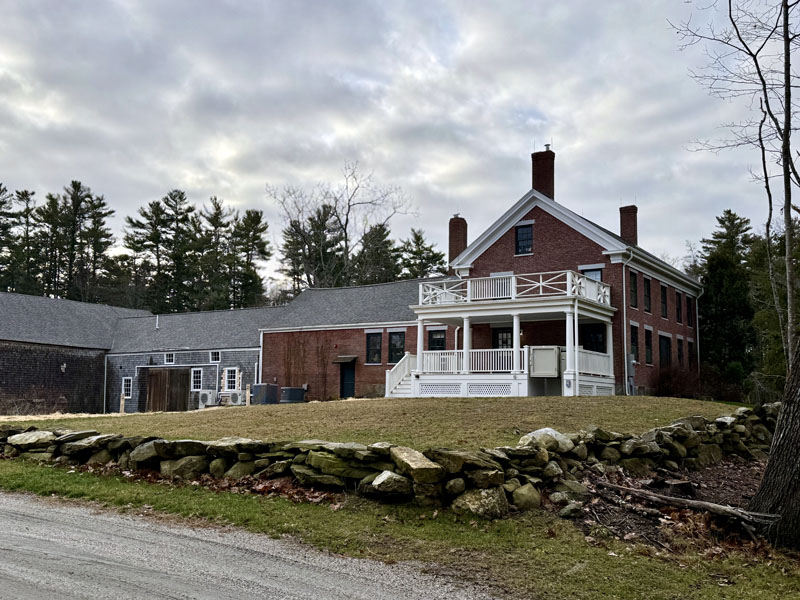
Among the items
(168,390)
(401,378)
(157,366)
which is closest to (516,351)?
(401,378)

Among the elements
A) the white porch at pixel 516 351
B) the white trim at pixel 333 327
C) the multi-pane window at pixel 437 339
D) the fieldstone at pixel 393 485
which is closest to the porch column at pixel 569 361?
the white porch at pixel 516 351

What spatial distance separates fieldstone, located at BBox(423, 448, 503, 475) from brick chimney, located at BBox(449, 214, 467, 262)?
2365 centimetres

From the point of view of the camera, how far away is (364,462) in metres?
8.18

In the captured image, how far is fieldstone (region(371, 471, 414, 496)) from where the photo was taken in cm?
764

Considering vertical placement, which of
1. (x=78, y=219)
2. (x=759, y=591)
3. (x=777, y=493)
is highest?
(x=78, y=219)

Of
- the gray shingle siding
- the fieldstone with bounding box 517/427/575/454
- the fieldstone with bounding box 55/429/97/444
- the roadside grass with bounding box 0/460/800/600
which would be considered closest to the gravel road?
the roadside grass with bounding box 0/460/800/600

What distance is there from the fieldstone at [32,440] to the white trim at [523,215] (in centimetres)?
1914

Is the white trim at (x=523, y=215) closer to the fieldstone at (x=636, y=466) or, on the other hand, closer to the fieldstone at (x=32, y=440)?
the fieldstone at (x=636, y=466)

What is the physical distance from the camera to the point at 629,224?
29625 millimetres

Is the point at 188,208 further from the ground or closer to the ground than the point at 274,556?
further from the ground

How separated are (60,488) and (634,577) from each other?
709 cm

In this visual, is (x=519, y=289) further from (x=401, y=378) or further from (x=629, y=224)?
(x=629, y=224)

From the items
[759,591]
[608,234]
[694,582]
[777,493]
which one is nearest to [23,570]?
[694,582]

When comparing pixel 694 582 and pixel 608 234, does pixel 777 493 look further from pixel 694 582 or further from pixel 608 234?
pixel 608 234
